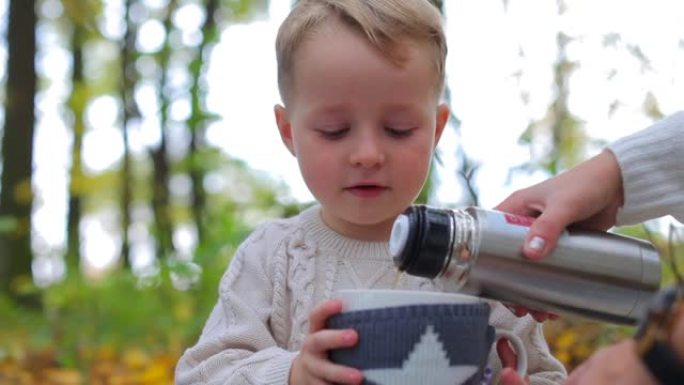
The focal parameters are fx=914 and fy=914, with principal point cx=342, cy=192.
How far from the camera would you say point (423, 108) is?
4.03 feet

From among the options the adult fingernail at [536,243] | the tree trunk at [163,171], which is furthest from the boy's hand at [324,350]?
the tree trunk at [163,171]

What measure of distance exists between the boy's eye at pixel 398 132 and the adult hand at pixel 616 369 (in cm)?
49

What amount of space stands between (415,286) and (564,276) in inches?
11.4

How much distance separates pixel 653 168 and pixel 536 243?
23cm

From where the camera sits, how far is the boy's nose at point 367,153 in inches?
46.0

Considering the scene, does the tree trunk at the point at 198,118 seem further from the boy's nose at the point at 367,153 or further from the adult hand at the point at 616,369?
the adult hand at the point at 616,369

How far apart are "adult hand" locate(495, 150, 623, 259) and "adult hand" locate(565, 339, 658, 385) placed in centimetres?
21

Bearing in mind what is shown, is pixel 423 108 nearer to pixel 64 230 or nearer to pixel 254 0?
pixel 254 0

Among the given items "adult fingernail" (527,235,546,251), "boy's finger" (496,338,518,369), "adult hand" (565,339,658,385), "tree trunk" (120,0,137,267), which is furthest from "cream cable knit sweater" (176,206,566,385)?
"tree trunk" (120,0,137,267)

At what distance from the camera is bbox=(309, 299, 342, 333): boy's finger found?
94cm

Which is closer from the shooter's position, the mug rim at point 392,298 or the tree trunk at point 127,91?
the mug rim at point 392,298

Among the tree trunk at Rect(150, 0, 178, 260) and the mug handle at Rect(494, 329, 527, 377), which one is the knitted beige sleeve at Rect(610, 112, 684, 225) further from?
the tree trunk at Rect(150, 0, 178, 260)

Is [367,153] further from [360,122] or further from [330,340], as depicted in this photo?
[330,340]

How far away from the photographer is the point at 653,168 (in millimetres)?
1110
